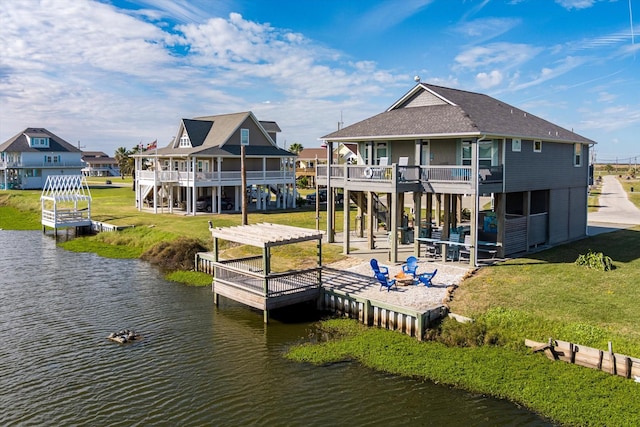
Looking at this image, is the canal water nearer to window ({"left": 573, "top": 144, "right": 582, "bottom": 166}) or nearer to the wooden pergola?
A: the wooden pergola

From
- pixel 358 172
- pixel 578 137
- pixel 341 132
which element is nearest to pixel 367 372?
pixel 358 172

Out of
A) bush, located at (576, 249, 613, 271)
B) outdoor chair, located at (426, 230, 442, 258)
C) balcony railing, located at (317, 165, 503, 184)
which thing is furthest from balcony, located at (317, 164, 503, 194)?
bush, located at (576, 249, 613, 271)

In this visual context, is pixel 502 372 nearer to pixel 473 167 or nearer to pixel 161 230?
pixel 473 167

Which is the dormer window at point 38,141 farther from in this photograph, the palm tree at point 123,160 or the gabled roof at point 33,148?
the palm tree at point 123,160

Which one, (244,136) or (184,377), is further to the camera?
(244,136)

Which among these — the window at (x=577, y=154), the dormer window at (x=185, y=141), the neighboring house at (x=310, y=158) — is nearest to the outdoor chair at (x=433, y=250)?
the window at (x=577, y=154)

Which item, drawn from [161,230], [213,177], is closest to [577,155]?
[161,230]
